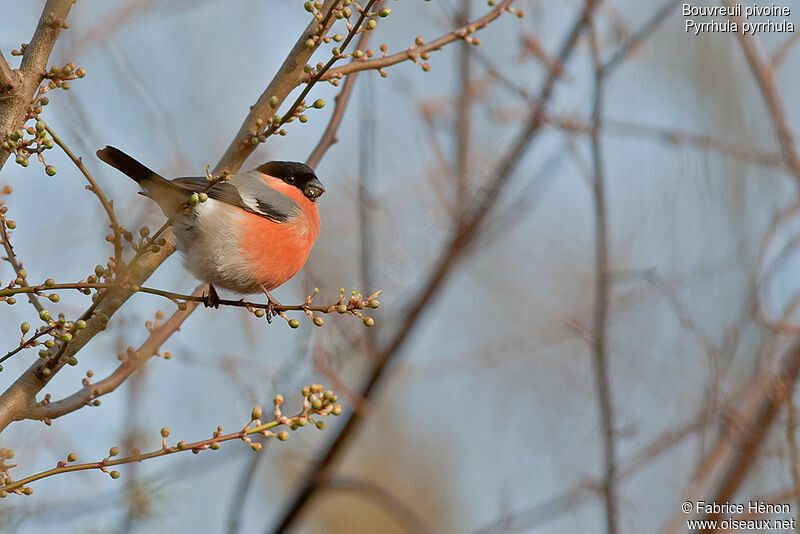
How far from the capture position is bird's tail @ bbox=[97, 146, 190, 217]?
245 centimetres

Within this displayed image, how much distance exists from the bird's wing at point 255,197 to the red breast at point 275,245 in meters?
0.03

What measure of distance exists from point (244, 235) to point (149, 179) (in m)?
0.55

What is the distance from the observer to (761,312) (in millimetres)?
3561

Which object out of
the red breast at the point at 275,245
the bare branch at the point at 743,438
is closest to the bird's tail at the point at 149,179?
the red breast at the point at 275,245

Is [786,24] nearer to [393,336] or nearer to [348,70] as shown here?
[393,336]

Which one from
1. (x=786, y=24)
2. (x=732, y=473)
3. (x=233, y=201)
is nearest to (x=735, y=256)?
(x=732, y=473)

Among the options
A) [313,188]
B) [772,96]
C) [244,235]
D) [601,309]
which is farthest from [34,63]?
[772,96]

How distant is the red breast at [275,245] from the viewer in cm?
305

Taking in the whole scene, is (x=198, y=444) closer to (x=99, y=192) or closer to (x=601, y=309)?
(x=99, y=192)

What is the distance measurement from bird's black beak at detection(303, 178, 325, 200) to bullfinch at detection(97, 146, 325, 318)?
153mm

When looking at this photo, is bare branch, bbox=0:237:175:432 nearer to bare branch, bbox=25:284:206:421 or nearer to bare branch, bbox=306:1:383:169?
bare branch, bbox=25:284:206:421

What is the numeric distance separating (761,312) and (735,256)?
57 cm

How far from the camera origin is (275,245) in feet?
10.3

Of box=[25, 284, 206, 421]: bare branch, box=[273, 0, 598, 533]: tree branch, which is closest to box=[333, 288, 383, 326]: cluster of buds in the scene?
box=[25, 284, 206, 421]: bare branch
